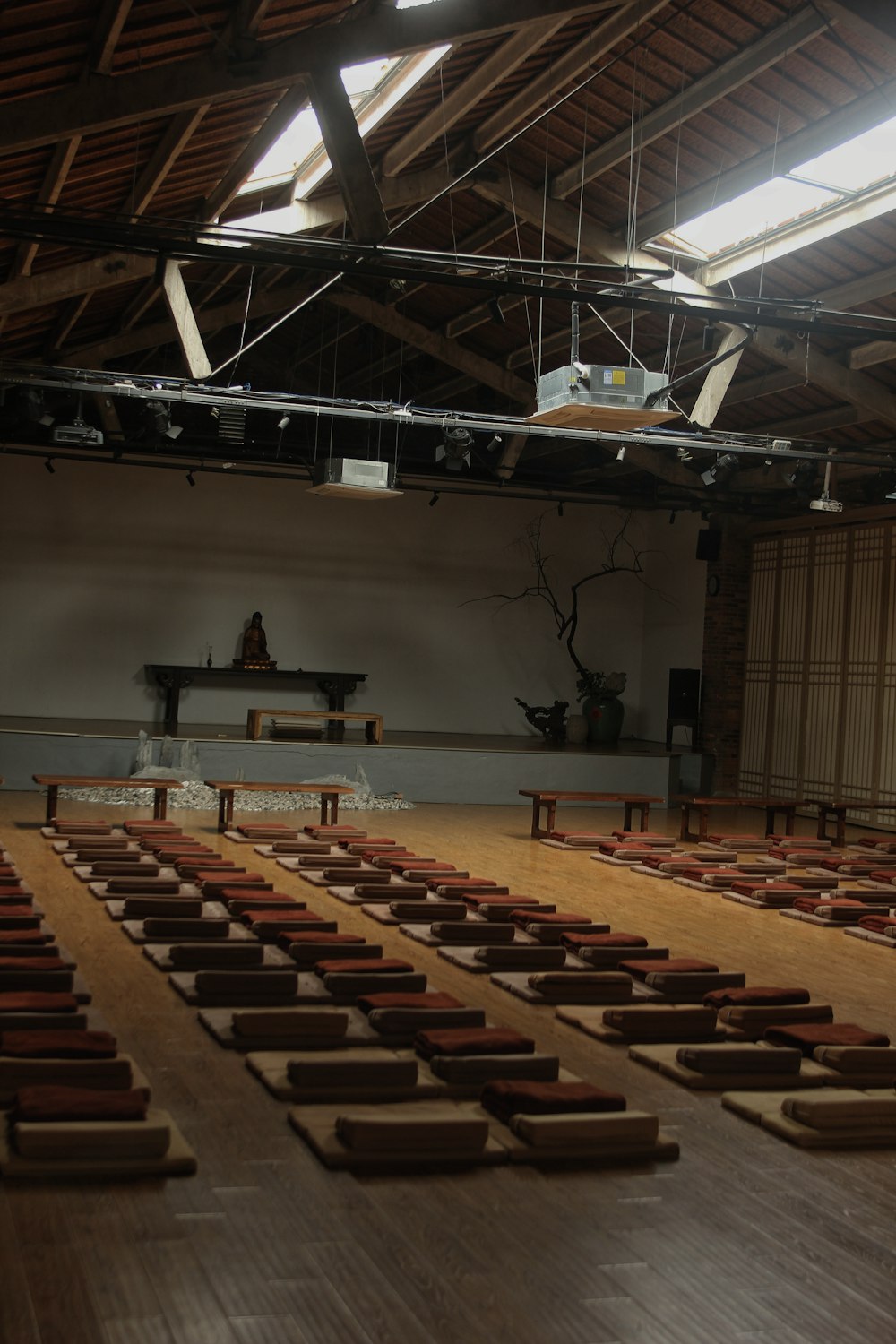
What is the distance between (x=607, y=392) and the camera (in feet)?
24.2

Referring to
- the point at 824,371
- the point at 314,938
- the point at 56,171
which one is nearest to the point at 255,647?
the point at 824,371

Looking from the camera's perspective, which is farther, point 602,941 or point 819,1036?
point 602,941

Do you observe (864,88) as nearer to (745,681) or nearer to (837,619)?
(837,619)

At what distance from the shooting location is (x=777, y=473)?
14688 millimetres

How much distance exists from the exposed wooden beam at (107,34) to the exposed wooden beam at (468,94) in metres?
1.99

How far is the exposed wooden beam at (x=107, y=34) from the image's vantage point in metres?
5.59

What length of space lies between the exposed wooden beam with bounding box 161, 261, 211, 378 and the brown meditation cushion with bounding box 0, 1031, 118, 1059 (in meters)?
5.79

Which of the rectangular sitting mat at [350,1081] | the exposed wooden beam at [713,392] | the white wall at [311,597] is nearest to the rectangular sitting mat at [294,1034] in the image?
the rectangular sitting mat at [350,1081]

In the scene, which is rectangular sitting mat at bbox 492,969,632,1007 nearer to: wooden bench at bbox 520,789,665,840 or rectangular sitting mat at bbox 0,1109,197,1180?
rectangular sitting mat at bbox 0,1109,197,1180

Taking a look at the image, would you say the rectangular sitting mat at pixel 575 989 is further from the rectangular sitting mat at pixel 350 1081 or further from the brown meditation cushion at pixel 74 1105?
the brown meditation cushion at pixel 74 1105

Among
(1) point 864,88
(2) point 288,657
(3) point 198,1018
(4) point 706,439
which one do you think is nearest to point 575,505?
(2) point 288,657

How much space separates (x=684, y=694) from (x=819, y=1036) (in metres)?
10.8

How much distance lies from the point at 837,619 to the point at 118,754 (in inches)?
296

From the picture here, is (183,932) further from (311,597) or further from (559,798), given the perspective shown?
(311,597)
